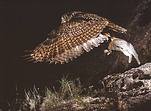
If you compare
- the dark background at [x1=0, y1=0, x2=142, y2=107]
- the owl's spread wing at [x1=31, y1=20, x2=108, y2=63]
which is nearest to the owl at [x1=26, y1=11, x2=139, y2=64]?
the owl's spread wing at [x1=31, y1=20, x2=108, y2=63]

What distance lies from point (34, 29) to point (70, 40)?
107cm

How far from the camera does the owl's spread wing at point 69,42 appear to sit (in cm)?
389

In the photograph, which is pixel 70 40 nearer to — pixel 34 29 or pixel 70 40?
pixel 70 40

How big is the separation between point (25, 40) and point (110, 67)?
975mm

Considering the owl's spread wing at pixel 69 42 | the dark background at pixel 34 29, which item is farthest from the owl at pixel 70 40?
the dark background at pixel 34 29

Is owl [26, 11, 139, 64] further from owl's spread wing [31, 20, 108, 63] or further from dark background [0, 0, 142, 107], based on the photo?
dark background [0, 0, 142, 107]

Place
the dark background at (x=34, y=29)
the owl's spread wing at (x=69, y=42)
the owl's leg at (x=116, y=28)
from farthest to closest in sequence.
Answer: the dark background at (x=34, y=29) < the owl's leg at (x=116, y=28) < the owl's spread wing at (x=69, y=42)

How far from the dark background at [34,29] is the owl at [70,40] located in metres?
0.71

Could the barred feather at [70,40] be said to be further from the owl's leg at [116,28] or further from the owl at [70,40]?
the owl's leg at [116,28]

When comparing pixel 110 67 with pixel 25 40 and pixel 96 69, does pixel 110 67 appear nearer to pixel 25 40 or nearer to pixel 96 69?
pixel 96 69

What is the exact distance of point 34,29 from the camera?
195 inches

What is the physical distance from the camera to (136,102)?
3785 millimetres

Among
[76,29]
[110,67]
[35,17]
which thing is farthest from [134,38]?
[35,17]

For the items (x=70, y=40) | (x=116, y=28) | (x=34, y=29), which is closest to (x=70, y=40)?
(x=70, y=40)
